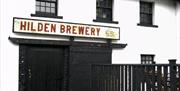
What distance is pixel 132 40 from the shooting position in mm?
18469

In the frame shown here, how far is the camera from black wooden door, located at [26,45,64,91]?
15.5 m

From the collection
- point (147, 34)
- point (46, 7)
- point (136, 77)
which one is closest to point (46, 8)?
point (46, 7)

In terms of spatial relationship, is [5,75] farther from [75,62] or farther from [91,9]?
[91,9]

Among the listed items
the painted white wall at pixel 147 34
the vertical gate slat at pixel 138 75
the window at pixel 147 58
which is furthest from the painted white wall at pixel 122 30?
the vertical gate slat at pixel 138 75

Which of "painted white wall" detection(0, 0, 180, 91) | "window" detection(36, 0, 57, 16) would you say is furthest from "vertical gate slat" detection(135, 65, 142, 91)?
"window" detection(36, 0, 57, 16)

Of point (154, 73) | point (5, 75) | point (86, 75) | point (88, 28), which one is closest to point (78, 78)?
point (86, 75)

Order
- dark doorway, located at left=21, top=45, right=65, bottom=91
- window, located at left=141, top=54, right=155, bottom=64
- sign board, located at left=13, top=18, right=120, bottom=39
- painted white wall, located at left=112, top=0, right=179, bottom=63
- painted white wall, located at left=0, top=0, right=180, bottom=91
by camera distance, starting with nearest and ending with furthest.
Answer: painted white wall, located at left=0, top=0, right=180, bottom=91 < sign board, located at left=13, top=18, right=120, bottom=39 < dark doorway, located at left=21, top=45, right=65, bottom=91 < painted white wall, located at left=112, top=0, right=179, bottom=63 < window, located at left=141, top=54, right=155, bottom=64

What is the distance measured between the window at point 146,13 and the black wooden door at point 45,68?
16.0 feet

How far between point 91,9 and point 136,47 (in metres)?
3.01

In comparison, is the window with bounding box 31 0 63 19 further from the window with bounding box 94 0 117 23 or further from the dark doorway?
the window with bounding box 94 0 117 23

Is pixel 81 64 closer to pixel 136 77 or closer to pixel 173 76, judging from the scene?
pixel 136 77

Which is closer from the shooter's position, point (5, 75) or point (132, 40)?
point (5, 75)

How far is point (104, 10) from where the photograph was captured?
1788 centimetres

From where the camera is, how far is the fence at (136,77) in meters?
10.9
